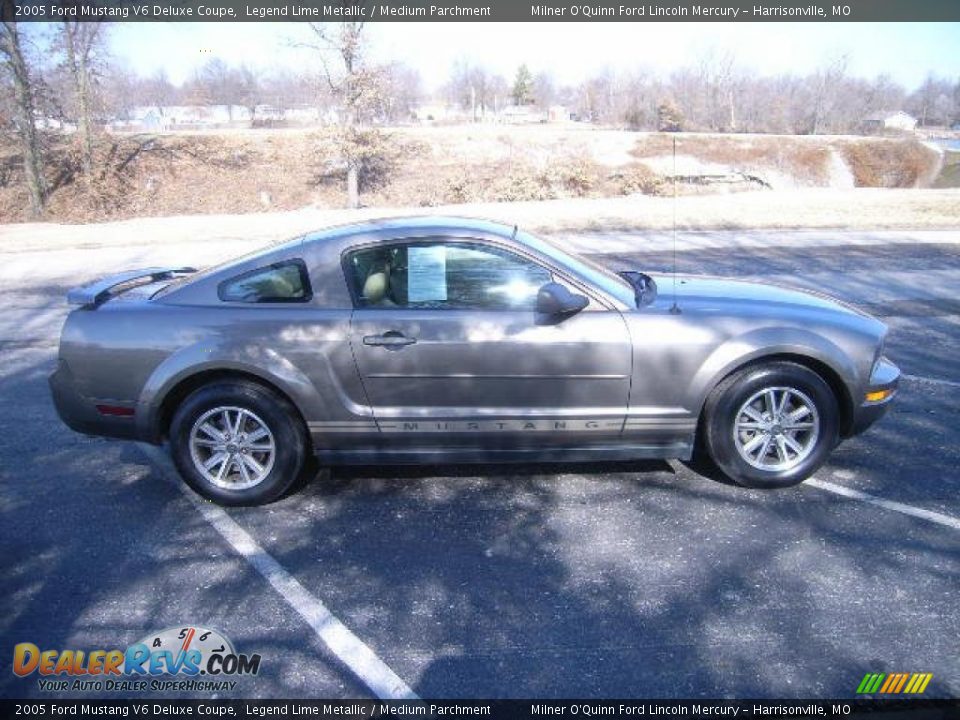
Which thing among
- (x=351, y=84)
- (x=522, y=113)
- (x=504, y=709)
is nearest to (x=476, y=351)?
(x=504, y=709)

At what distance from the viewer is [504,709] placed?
256 cm

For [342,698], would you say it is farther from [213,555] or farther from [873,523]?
[873,523]

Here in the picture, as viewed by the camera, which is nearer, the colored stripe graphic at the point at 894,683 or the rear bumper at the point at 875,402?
the colored stripe graphic at the point at 894,683

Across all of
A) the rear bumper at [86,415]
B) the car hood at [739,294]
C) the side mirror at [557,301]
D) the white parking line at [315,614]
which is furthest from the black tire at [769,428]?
the rear bumper at [86,415]

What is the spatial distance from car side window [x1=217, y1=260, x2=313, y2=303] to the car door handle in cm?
47

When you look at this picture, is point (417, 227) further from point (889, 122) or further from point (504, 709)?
point (889, 122)

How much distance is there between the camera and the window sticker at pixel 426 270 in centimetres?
407

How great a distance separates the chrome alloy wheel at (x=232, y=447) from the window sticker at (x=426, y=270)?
1151mm

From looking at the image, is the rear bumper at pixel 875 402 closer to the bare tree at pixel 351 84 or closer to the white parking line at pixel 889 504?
the white parking line at pixel 889 504

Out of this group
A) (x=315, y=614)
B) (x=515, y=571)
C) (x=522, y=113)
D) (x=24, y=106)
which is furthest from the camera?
(x=522, y=113)

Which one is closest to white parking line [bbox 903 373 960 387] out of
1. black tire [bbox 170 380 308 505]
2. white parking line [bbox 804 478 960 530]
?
white parking line [bbox 804 478 960 530]

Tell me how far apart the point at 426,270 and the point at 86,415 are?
2.12m

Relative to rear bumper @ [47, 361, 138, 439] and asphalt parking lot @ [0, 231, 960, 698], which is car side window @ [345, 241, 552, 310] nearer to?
asphalt parking lot @ [0, 231, 960, 698]

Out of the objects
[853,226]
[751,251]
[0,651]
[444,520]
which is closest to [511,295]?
[444,520]
